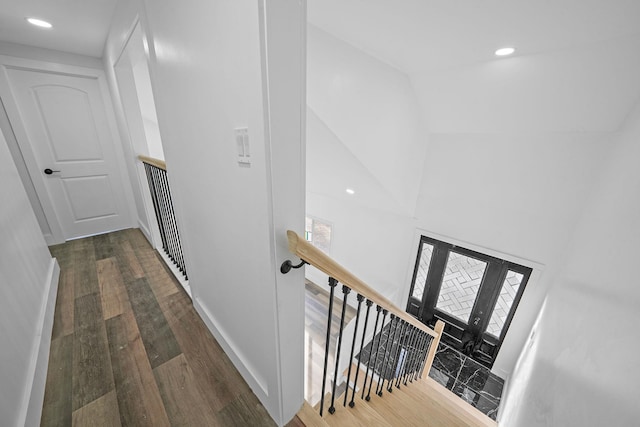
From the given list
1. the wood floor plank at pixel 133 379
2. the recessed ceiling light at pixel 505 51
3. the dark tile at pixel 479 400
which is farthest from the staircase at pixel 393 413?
the recessed ceiling light at pixel 505 51

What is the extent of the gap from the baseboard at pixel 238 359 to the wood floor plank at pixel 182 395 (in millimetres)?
193

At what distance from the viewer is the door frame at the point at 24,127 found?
2.25m

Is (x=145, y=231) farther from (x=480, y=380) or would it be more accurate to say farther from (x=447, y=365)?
(x=480, y=380)

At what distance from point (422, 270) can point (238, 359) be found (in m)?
3.45

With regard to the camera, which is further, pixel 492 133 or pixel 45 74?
pixel 492 133

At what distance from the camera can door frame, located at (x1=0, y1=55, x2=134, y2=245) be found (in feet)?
7.39

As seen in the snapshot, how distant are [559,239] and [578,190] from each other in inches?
22.5

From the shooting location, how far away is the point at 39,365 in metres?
1.17

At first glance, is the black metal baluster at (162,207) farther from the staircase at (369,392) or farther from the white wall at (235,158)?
the staircase at (369,392)

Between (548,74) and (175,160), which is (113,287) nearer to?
(175,160)

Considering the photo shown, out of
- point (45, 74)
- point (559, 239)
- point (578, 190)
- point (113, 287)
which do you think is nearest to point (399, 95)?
point (578, 190)

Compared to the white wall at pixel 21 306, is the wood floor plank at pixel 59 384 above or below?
below

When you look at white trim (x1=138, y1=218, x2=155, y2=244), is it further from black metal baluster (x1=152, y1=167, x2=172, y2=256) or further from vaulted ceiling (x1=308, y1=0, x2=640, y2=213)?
vaulted ceiling (x1=308, y1=0, x2=640, y2=213)

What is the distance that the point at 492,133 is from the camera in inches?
Result: 110
